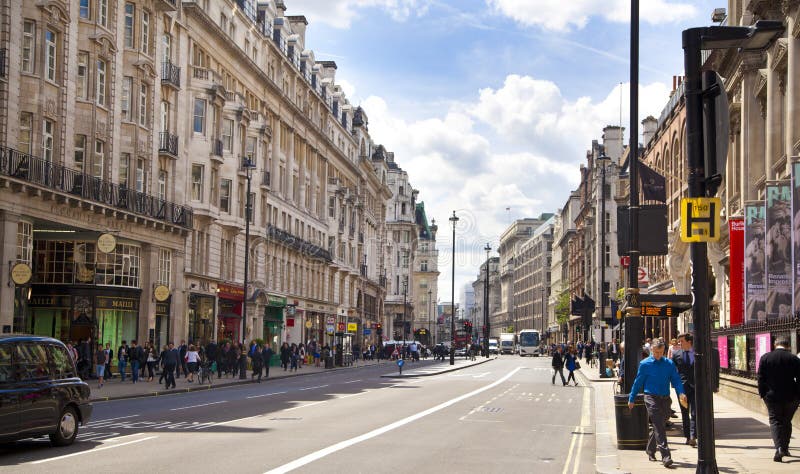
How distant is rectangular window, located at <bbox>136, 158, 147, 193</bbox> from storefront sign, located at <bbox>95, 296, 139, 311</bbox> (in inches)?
198

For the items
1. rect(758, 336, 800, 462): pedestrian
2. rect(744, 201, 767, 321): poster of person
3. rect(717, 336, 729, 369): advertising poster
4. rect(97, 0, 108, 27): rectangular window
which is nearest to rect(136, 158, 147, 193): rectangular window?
rect(97, 0, 108, 27): rectangular window

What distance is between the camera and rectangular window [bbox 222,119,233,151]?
5366 cm

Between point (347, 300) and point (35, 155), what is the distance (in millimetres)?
58233

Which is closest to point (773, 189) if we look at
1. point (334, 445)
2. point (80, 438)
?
point (334, 445)

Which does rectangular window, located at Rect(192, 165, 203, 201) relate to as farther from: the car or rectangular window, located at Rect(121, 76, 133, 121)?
the car

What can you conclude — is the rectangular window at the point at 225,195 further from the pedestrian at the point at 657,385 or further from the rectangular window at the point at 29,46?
the pedestrian at the point at 657,385

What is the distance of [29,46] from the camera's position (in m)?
34.7

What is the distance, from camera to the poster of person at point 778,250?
72.5 ft

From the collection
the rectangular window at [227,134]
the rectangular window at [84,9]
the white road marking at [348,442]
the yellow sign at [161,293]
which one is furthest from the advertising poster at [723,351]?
the rectangular window at [227,134]

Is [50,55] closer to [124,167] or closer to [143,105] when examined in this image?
[124,167]

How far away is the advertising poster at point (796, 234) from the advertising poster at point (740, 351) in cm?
419

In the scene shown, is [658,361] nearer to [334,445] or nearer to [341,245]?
[334,445]

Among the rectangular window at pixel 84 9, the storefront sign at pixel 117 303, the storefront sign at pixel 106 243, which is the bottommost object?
the storefront sign at pixel 117 303

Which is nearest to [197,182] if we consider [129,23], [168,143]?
[168,143]
